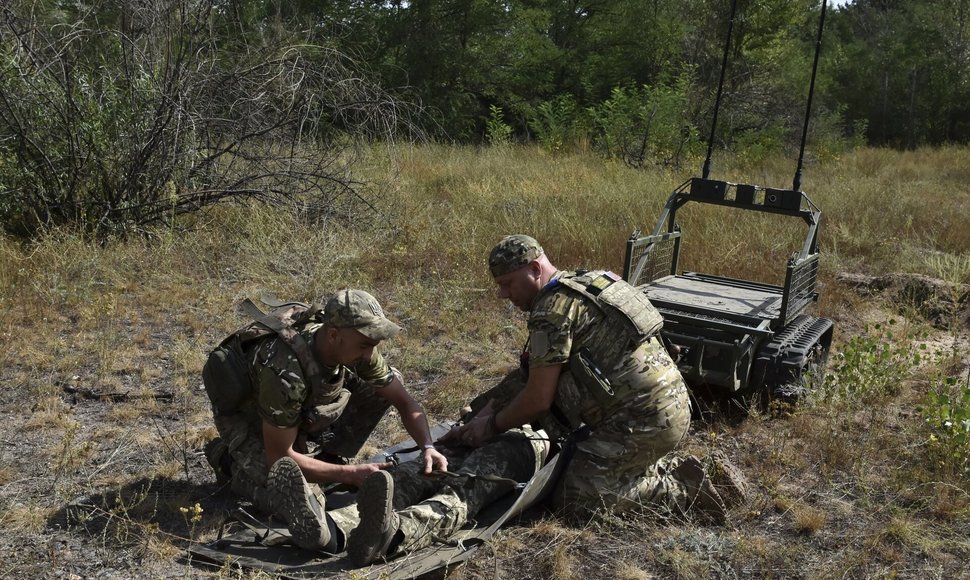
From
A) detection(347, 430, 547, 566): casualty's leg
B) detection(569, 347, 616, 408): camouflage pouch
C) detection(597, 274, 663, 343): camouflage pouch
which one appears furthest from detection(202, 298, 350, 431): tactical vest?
detection(597, 274, 663, 343): camouflage pouch

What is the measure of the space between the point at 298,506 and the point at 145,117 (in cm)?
543

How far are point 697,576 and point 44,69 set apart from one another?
6401 mm

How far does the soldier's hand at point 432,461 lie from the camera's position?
11.2 ft

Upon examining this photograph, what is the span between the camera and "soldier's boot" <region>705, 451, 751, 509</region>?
12.2 ft

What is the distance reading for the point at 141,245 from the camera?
24.1 ft

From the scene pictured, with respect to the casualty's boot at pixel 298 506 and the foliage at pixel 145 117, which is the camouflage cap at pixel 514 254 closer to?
the casualty's boot at pixel 298 506

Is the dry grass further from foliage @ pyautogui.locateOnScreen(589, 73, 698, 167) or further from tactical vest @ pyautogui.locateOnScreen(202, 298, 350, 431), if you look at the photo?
foliage @ pyautogui.locateOnScreen(589, 73, 698, 167)

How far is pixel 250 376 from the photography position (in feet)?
11.4

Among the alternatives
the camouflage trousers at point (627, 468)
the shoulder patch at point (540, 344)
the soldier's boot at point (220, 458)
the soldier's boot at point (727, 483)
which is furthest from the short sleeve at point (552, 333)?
the soldier's boot at point (220, 458)

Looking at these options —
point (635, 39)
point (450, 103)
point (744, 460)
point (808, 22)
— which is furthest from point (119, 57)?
point (808, 22)

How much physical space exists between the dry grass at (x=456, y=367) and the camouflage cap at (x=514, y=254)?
110 cm

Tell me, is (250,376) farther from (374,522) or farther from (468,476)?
(468,476)

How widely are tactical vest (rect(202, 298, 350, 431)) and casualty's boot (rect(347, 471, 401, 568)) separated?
517mm

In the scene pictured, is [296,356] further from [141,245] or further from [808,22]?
[808,22]
